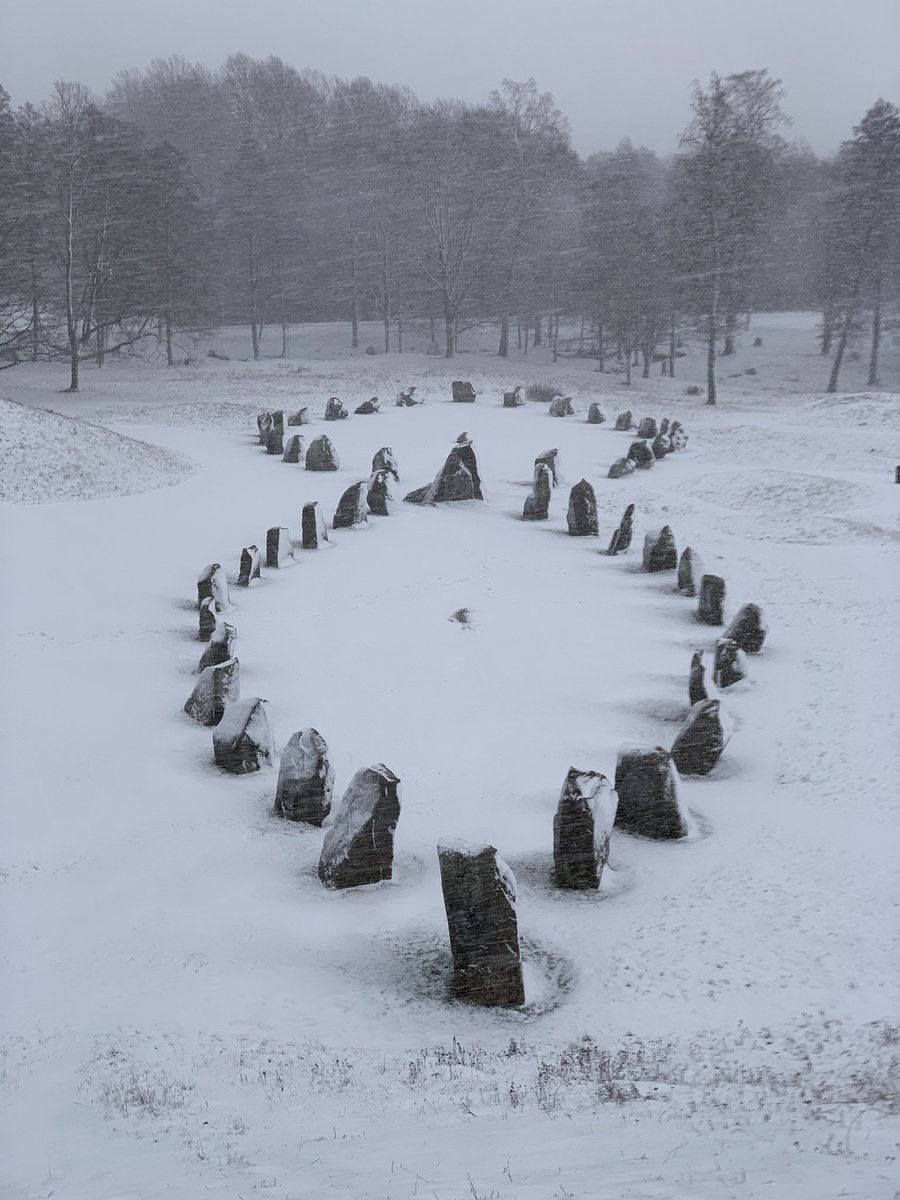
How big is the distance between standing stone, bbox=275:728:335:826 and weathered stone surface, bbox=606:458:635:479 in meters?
17.5

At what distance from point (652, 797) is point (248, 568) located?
9.93 metres

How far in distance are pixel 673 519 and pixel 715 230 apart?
1927cm

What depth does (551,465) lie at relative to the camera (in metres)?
24.5

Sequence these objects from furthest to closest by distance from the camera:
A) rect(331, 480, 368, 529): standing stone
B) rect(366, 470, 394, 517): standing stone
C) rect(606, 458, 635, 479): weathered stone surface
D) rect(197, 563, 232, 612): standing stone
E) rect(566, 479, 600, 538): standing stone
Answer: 1. rect(606, 458, 635, 479): weathered stone surface
2. rect(366, 470, 394, 517): standing stone
3. rect(566, 479, 600, 538): standing stone
4. rect(331, 480, 368, 529): standing stone
5. rect(197, 563, 232, 612): standing stone

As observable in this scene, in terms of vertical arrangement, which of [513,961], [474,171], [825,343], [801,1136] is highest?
[474,171]

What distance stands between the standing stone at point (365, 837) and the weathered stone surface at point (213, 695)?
12.0 ft

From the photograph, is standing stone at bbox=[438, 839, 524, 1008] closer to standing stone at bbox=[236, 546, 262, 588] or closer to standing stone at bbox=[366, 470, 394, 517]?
standing stone at bbox=[236, 546, 262, 588]

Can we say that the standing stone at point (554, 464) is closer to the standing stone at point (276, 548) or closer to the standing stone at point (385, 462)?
the standing stone at point (385, 462)

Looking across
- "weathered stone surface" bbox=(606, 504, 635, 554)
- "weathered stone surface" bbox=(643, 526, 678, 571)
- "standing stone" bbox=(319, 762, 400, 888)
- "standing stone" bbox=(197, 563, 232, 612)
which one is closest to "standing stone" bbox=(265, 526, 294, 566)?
"standing stone" bbox=(197, 563, 232, 612)

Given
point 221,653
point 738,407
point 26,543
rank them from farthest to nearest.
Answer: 1. point 738,407
2. point 26,543
3. point 221,653

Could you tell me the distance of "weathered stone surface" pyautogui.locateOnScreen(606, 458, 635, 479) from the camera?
993 inches

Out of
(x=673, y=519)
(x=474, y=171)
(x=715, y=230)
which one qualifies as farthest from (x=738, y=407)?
(x=474, y=171)

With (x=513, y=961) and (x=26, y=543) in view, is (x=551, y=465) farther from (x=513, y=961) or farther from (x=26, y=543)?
(x=513, y=961)

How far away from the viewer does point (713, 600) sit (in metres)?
15.2
